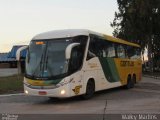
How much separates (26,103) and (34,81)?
147 cm

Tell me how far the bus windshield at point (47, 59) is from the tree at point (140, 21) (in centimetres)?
3827

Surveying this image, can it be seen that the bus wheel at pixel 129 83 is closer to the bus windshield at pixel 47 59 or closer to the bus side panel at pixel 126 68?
the bus side panel at pixel 126 68

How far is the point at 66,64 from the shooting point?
1936 cm

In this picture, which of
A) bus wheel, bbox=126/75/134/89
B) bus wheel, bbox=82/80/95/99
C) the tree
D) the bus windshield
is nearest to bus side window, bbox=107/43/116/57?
bus wheel, bbox=82/80/95/99

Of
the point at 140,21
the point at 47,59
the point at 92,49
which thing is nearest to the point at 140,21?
the point at 140,21

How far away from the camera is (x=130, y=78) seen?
2809 cm

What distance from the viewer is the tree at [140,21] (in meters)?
57.7

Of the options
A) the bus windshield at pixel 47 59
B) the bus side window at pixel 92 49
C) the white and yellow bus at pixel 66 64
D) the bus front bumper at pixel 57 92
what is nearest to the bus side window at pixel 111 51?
the white and yellow bus at pixel 66 64

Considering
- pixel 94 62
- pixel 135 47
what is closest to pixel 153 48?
pixel 135 47

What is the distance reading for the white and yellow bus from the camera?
19250 millimetres

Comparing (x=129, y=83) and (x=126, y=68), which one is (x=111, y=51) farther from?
(x=129, y=83)

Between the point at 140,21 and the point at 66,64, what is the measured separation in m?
41.5

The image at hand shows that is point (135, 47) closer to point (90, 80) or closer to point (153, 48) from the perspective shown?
point (90, 80)

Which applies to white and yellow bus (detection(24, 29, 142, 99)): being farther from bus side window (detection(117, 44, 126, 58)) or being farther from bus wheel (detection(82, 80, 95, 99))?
bus side window (detection(117, 44, 126, 58))
